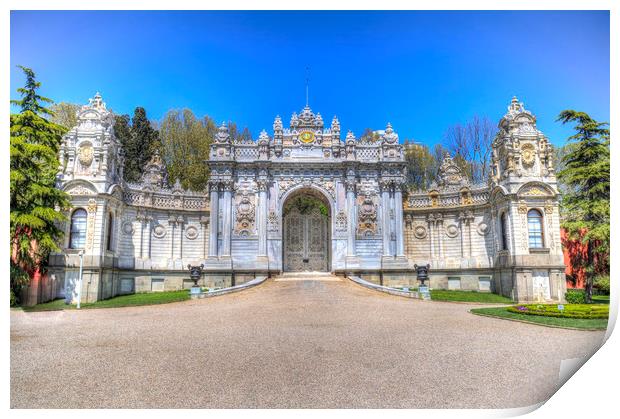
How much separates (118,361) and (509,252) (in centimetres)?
1851

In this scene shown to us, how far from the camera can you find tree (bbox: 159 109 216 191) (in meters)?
35.3

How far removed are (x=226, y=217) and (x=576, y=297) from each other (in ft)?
57.3

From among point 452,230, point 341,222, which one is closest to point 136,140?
point 341,222

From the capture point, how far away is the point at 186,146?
119ft

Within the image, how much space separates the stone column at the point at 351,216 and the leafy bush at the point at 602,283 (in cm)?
1269

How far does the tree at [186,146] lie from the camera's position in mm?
35281

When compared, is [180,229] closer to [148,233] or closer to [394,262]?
[148,233]

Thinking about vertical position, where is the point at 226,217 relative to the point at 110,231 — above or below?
above

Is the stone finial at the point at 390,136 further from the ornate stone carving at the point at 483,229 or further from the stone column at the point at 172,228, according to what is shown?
the stone column at the point at 172,228

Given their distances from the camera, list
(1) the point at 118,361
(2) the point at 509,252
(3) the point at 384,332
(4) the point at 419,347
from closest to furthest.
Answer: (1) the point at 118,361
(4) the point at 419,347
(3) the point at 384,332
(2) the point at 509,252
